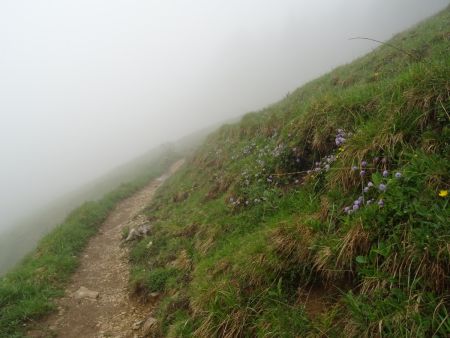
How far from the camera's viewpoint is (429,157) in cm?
429

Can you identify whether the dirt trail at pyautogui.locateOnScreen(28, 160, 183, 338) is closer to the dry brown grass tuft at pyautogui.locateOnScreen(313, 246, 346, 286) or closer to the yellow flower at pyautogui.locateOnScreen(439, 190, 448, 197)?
the dry brown grass tuft at pyautogui.locateOnScreen(313, 246, 346, 286)

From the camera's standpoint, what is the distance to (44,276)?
10195 mm

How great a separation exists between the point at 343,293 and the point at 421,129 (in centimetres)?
267

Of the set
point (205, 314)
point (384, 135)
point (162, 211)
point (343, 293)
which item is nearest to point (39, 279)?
point (162, 211)

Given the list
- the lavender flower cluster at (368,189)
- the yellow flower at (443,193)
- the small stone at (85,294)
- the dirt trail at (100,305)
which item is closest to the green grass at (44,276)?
the dirt trail at (100,305)

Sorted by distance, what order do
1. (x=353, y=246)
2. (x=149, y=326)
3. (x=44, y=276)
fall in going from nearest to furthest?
(x=353, y=246)
(x=149, y=326)
(x=44, y=276)

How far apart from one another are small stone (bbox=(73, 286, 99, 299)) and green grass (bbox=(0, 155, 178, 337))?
43 centimetres

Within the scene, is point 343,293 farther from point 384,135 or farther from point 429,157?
point 384,135

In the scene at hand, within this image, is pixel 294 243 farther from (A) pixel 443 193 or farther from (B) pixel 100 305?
(B) pixel 100 305

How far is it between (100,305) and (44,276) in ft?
8.52

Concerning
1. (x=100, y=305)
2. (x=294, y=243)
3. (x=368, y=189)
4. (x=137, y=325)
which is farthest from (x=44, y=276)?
(x=368, y=189)

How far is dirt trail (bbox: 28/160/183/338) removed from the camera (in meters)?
7.71

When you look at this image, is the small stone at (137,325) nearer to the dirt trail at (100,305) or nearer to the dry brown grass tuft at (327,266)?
the dirt trail at (100,305)

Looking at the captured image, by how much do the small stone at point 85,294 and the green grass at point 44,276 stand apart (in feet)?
1.41
